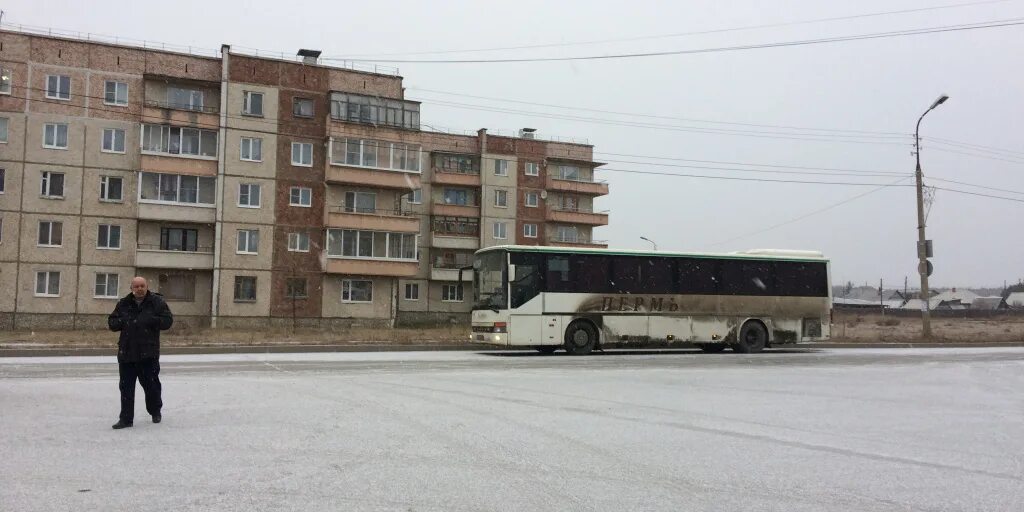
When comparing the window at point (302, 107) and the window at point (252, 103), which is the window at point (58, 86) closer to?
the window at point (252, 103)

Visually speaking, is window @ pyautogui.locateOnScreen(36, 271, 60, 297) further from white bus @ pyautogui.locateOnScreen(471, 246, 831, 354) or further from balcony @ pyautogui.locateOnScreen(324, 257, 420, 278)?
white bus @ pyautogui.locateOnScreen(471, 246, 831, 354)

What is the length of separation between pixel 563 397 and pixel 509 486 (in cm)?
592

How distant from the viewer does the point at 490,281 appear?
947 inches

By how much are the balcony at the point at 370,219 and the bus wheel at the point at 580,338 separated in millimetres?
25081

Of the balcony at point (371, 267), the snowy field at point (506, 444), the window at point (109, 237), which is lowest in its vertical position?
the snowy field at point (506, 444)

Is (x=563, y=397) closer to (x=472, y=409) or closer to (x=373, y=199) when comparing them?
(x=472, y=409)

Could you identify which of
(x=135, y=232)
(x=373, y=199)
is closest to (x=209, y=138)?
(x=135, y=232)

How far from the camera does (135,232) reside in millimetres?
43562

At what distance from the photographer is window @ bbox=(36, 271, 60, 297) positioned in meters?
41.6

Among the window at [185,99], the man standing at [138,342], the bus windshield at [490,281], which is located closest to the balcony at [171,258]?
the window at [185,99]

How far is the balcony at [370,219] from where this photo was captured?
4584 cm

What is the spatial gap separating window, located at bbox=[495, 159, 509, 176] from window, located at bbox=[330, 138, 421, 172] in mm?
16714

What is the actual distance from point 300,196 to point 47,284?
1414 cm

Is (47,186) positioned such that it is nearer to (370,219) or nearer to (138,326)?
(370,219)
